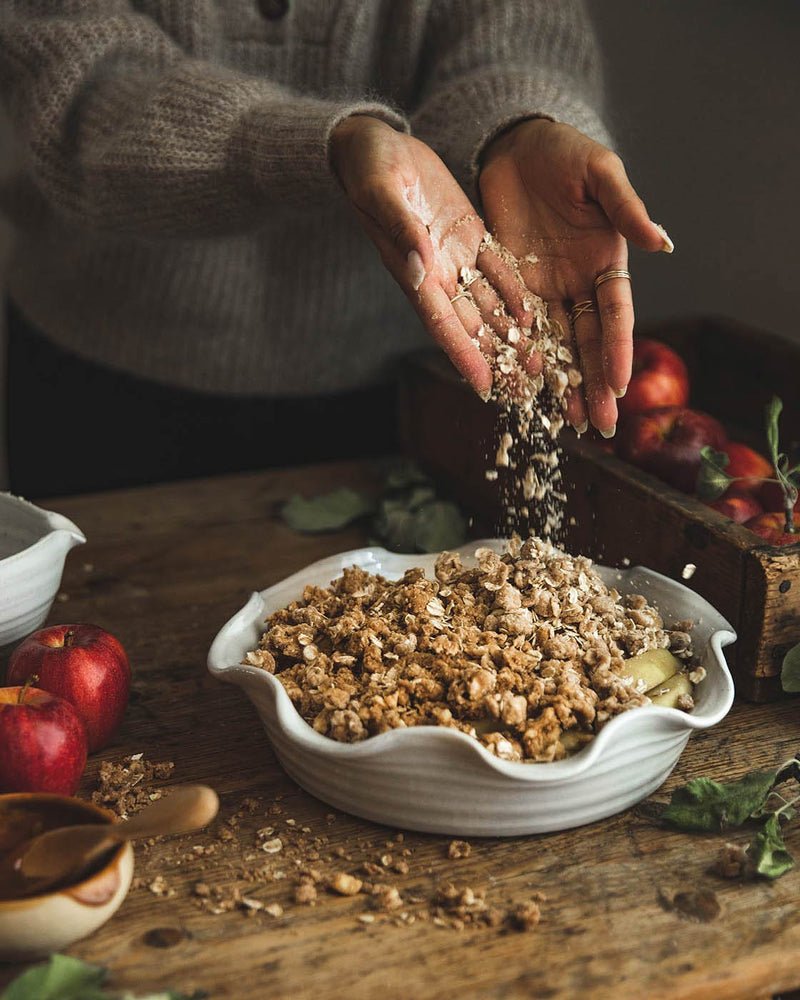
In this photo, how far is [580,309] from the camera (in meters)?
1.20

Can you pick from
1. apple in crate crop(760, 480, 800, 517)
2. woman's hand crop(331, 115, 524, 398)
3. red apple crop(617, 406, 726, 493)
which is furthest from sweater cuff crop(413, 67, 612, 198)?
apple in crate crop(760, 480, 800, 517)

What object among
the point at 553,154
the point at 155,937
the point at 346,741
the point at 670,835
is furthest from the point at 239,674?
the point at 553,154

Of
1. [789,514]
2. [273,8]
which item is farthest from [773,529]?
[273,8]

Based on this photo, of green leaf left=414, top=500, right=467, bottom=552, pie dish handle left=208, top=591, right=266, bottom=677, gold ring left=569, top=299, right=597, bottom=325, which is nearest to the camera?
pie dish handle left=208, top=591, right=266, bottom=677

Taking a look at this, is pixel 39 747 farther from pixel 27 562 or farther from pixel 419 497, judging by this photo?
pixel 419 497

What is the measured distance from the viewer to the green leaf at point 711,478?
3.85 feet

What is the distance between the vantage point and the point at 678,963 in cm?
72

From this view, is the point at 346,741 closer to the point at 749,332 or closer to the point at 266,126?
the point at 266,126

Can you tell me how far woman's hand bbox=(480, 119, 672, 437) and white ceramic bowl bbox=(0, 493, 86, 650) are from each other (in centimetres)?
54

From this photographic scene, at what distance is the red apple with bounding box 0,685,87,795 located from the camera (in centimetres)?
84

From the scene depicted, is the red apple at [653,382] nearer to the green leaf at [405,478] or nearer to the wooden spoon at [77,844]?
the green leaf at [405,478]

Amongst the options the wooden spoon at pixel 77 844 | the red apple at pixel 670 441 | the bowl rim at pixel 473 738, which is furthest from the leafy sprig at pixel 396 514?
the wooden spoon at pixel 77 844

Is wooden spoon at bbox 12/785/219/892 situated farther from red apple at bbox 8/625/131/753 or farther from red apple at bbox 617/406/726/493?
red apple at bbox 617/406/726/493

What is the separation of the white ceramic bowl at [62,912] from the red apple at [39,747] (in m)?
0.14
